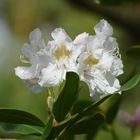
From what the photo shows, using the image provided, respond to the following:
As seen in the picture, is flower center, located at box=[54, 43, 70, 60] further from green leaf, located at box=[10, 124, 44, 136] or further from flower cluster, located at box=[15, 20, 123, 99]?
green leaf, located at box=[10, 124, 44, 136]

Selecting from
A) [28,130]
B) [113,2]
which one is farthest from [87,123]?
[113,2]

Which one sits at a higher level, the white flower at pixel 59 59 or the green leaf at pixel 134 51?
the white flower at pixel 59 59

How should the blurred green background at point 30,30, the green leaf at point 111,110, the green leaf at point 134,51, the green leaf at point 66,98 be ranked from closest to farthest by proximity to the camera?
the green leaf at point 66,98, the green leaf at point 134,51, the green leaf at point 111,110, the blurred green background at point 30,30

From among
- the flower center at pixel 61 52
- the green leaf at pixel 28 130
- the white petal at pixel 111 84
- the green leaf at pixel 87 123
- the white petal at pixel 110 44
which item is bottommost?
the green leaf at pixel 87 123

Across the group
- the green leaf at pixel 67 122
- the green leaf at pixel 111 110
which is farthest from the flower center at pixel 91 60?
the green leaf at pixel 111 110

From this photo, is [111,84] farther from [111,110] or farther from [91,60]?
[111,110]

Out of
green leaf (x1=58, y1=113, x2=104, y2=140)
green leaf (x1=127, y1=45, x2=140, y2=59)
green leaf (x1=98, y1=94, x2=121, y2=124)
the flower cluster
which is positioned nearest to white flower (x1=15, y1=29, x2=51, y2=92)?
the flower cluster

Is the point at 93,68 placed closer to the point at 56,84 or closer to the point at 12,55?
the point at 56,84

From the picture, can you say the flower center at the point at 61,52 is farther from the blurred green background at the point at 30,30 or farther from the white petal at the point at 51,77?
the blurred green background at the point at 30,30
